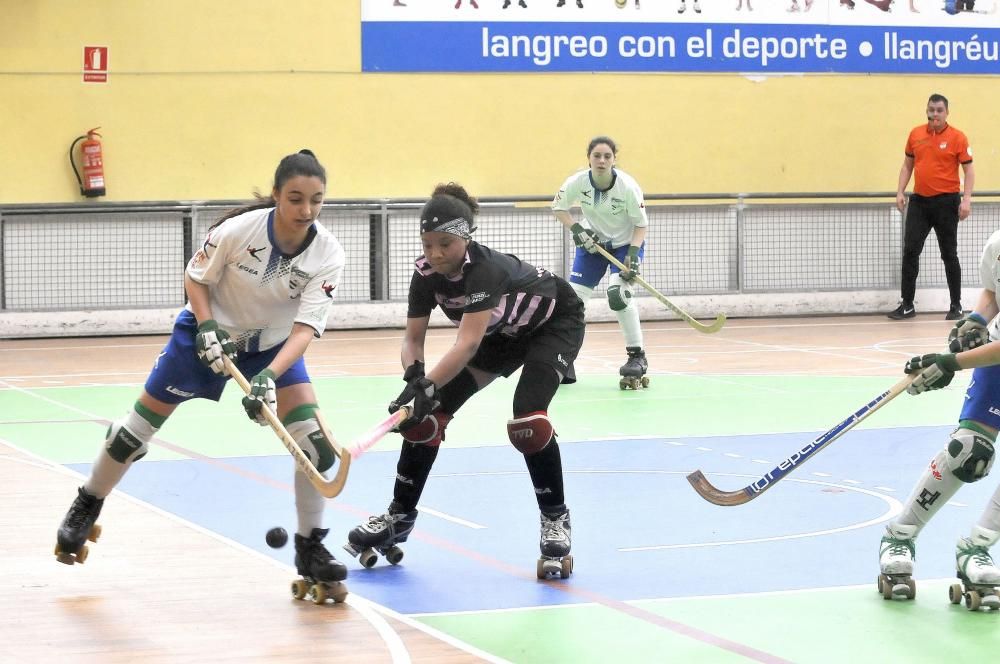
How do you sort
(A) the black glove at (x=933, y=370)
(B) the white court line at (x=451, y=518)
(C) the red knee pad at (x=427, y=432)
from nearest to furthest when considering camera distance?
(A) the black glove at (x=933, y=370), (C) the red knee pad at (x=427, y=432), (B) the white court line at (x=451, y=518)

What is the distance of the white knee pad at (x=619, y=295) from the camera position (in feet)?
36.6

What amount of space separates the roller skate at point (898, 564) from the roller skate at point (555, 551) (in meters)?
1.08

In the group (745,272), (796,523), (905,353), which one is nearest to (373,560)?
(796,523)

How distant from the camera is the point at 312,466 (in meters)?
5.07

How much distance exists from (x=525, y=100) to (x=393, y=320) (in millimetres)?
2915

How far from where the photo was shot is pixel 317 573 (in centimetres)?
512

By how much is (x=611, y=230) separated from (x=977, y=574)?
6819mm

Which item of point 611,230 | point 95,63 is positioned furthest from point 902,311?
point 95,63

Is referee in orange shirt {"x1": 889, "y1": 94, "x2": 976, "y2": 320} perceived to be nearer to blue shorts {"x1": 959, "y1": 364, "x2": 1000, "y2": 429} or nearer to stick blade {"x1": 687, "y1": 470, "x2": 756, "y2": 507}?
stick blade {"x1": 687, "y1": 470, "x2": 756, "y2": 507}

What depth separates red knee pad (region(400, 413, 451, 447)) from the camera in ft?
18.7

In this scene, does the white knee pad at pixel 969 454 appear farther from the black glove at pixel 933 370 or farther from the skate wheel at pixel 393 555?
the skate wheel at pixel 393 555

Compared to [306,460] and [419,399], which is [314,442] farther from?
[419,399]

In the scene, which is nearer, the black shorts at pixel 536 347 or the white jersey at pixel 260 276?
the white jersey at pixel 260 276

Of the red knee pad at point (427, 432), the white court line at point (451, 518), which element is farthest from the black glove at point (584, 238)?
the red knee pad at point (427, 432)
